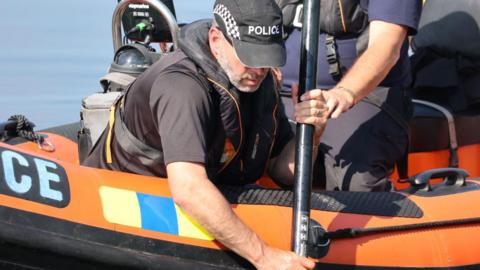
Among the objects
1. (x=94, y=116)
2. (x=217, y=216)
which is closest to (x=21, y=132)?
(x=94, y=116)

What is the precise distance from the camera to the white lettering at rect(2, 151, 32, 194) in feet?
8.31

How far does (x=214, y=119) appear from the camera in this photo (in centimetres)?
267

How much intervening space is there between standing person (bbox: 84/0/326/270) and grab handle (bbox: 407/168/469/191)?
36 cm

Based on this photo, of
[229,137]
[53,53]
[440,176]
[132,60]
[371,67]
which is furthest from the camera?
[53,53]

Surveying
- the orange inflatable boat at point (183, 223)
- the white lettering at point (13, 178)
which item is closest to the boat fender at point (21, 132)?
the orange inflatable boat at point (183, 223)

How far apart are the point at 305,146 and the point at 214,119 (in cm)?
28

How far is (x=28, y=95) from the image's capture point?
6934 millimetres

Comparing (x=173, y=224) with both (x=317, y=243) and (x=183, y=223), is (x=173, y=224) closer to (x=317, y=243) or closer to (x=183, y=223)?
(x=183, y=223)

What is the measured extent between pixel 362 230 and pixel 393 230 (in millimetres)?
112

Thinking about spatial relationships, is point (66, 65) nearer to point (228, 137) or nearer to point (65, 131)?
point (65, 131)

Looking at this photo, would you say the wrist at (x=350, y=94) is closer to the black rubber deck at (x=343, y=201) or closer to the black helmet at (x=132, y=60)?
the black rubber deck at (x=343, y=201)

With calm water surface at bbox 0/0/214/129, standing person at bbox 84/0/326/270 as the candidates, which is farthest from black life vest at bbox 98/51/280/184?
calm water surface at bbox 0/0/214/129

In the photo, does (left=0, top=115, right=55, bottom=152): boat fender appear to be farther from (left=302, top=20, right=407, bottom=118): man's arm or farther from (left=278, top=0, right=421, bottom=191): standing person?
(left=302, top=20, right=407, bottom=118): man's arm

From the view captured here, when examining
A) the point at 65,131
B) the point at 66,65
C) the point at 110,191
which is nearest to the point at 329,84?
the point at 110,191
